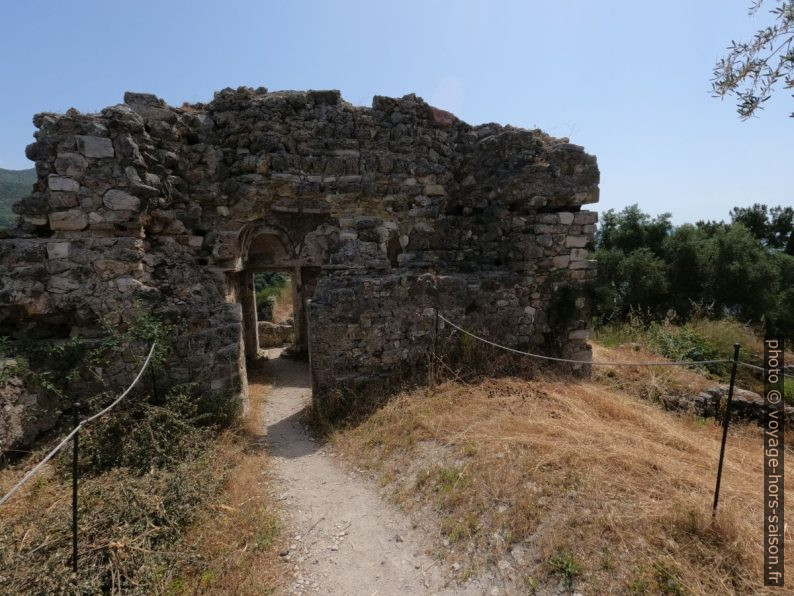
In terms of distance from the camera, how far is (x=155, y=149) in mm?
5340

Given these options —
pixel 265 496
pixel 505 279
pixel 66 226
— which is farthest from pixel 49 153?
pixel 505 279

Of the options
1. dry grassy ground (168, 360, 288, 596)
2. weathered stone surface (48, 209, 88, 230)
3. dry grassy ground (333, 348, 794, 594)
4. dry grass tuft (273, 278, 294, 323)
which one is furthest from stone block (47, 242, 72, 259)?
dry grass tuft (273, 278, 294, 323)

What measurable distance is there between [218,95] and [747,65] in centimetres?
670

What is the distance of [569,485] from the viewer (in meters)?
3.29

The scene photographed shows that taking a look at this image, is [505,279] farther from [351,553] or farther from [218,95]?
[218,95]

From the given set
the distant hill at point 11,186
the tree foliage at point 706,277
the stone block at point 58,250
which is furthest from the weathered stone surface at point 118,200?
the distant hill at point 11,186

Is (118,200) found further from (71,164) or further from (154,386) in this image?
(154,386)

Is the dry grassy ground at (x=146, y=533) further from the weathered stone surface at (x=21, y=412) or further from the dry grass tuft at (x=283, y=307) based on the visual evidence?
the dry grass tuft at (x=283, y=307)

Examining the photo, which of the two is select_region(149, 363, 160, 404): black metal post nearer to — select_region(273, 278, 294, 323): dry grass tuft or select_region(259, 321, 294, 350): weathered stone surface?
select_region(259, 321, 294, 350): weathered stone surface

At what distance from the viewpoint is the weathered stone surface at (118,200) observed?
15.9ft

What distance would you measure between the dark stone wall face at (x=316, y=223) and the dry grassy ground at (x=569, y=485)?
4.43ft

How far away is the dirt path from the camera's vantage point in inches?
112

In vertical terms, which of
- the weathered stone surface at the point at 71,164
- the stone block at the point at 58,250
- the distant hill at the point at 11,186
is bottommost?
the stone block at the point at 58,250

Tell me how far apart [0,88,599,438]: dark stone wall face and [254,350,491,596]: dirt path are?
1364 millimetres
